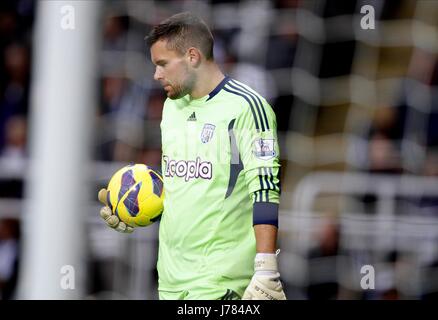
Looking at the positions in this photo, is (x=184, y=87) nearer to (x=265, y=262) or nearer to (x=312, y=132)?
(x=265, y=262)

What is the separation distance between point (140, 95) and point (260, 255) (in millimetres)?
2045

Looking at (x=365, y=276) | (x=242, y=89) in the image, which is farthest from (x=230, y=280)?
(x=365, y=276)

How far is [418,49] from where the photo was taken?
5.48 meters

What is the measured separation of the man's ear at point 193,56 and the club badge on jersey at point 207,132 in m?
0.19

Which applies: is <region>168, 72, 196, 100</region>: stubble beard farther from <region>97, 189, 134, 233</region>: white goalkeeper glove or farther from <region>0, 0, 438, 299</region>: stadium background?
<region>0, 0, 438, 299</region>: stadium background

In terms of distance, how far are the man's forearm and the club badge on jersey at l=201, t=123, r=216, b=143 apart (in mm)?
330

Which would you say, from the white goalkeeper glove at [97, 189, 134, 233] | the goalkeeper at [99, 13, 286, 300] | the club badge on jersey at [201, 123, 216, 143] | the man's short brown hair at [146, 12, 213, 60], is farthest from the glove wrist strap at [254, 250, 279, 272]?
the man's short brown hair at [146, 12, 213, 60]

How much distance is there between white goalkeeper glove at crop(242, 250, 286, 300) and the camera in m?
→ 2.95

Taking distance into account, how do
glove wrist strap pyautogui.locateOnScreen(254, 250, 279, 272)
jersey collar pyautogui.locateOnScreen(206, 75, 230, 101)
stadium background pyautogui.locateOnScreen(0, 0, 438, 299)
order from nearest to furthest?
A: glove wrist strap pyautogui.locateOnScreen(254, 250, 279, 272)
jersey collar pyautogui.locateOnScreen(206, 75, 230, 101)
stadium background pyautogui.locateOnScreen(0, 0, 438, 299)

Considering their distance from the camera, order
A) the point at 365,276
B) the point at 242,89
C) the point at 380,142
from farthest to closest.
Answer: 1. the point at 380,142
2. the point at 365,276
3. the point at 242,89

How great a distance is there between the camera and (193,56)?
316 cm

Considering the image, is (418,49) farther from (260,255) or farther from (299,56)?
(260,255)

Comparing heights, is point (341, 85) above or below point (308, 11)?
below

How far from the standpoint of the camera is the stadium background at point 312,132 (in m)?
4.85
